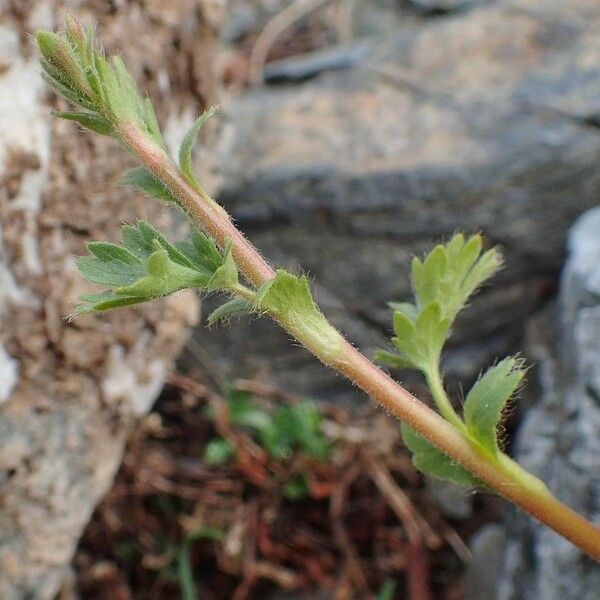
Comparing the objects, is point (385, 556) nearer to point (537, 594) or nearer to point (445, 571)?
point (445, 571)

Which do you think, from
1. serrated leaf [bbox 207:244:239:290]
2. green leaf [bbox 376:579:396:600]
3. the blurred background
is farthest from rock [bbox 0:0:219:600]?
green leaf [bbox 376:579:396:600]

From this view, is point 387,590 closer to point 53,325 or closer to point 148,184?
point 53,325

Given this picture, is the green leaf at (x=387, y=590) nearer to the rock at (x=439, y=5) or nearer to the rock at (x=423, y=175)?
the rock at (x=423, y=175)

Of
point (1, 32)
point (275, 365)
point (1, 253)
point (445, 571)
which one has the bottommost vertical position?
point (445, 571)

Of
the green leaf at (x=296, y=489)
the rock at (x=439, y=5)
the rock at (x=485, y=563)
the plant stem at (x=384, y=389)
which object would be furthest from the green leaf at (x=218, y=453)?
the rock at (x=439, y=5)

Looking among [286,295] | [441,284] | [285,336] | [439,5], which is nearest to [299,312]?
[286,295]

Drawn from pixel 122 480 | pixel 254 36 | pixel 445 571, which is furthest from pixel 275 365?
pixel 254 36

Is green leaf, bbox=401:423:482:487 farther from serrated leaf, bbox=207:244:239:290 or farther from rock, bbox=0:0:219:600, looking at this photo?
rock, bbox=0:0:219:600
